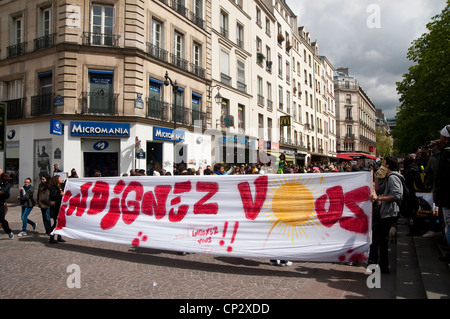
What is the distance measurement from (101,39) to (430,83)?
873 inches

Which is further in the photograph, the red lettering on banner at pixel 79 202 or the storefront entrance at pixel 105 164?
the storefront entrance at pixel 105 164

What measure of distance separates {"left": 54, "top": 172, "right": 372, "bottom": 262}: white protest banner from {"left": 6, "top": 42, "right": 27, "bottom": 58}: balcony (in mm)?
15486

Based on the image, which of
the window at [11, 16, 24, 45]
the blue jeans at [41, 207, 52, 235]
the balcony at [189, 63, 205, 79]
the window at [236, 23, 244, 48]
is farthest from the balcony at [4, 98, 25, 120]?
the window at [236, 23, 244, 48]

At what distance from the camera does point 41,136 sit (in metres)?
16.8

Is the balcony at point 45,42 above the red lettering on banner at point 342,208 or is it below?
above

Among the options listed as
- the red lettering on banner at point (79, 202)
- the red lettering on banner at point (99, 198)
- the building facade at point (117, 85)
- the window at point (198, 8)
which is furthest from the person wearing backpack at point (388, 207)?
the window at point (198, 8)

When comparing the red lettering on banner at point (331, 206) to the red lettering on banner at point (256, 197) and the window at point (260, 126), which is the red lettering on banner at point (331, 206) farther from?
the window at point (260, 126)

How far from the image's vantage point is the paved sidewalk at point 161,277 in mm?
4305

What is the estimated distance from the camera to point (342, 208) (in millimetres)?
5215

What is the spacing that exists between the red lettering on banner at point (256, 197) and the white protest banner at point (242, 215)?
1cm

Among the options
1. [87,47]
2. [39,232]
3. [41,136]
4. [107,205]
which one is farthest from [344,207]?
[41,136]

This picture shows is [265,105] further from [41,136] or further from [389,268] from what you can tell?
[389,268]

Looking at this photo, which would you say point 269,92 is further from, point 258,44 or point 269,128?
point 258,44

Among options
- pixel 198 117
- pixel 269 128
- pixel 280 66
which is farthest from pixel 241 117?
pixel 280 66
